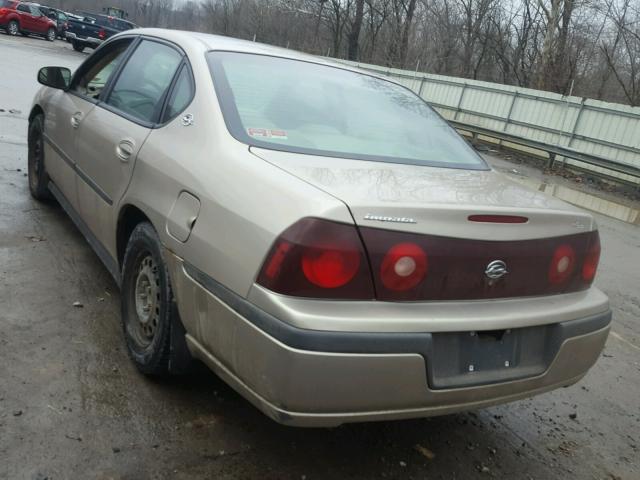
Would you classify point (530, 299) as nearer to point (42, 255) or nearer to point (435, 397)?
point (435, 397)

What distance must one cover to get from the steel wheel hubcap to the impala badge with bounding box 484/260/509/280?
4.69ft

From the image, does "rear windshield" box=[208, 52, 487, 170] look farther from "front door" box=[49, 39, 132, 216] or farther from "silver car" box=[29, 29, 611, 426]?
"front door" box=[49, 39, 132, 216]

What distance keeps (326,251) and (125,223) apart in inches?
60.8

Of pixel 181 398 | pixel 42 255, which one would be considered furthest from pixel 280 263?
pixel 42 255

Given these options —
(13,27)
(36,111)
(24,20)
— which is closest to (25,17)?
(24,20)

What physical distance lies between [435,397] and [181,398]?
1260 mm

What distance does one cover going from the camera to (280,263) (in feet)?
6.73

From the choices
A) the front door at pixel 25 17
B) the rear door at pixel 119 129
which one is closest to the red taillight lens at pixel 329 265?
the rear door at pixel 119 129

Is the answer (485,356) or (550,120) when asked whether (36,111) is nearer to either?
(485,356)

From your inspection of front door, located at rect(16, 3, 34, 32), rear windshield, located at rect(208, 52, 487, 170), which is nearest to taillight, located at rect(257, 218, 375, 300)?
rear windshield, located at rect(208, 52, 487, 170)

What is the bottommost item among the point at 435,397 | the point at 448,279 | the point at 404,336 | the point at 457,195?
the point at 435,397

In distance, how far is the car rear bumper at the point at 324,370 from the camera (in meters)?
2.02

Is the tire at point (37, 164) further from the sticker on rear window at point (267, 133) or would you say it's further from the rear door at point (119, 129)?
the sticker on rear window at point (267, 133)

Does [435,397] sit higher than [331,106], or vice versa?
[331,106]
